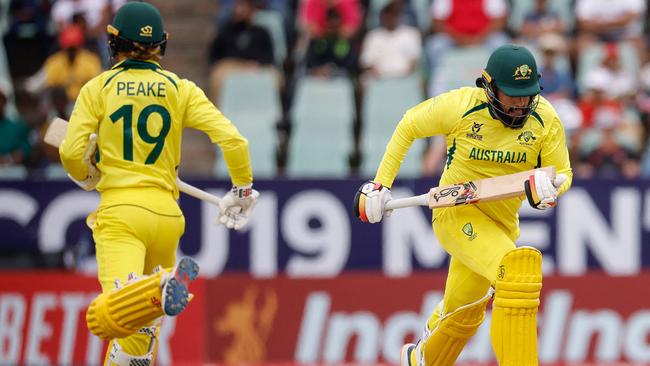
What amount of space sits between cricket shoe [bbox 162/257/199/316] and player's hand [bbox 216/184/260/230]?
1.11 metres

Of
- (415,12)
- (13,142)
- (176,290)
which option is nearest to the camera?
(176,290)

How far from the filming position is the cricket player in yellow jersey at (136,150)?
302 inches

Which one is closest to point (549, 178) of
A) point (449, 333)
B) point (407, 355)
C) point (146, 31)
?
point (449, 333)

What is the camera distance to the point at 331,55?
1349cm

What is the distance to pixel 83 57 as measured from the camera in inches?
522

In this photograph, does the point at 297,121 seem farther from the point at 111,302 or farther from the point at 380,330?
the point at 111,302

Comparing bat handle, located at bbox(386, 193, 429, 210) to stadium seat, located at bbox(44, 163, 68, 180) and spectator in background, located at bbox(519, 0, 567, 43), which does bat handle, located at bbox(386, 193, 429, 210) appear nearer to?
stadium seat, located at bbox(44, 163, 68, 180)

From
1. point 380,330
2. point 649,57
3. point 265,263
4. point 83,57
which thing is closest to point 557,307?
point 380,330

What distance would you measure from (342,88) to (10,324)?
3911 mm

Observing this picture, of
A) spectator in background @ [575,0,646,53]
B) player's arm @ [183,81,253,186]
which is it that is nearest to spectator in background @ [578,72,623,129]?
spectator in background @ [575,0,646,53]

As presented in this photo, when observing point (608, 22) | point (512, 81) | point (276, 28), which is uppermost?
point (608, 22)

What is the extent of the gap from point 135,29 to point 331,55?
19.0 ft

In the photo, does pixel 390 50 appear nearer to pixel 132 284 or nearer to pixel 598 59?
pixel 598 59

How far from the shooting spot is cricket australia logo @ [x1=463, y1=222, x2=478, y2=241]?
7.85m
